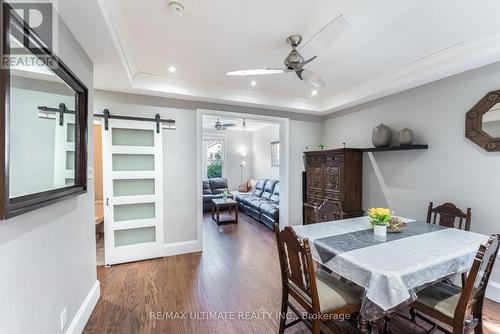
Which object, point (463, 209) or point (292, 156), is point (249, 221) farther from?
point (463, 209)

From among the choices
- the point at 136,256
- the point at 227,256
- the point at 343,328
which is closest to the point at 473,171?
the point at 343,328

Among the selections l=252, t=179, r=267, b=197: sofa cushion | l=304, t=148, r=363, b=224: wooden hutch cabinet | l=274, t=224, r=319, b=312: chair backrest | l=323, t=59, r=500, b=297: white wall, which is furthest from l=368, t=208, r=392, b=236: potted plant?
l=252, t=179, r=267, b=197: sofa cushion

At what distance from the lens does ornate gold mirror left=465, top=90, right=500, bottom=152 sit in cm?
241

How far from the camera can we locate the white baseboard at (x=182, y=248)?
3.59 meters

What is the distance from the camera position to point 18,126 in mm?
1169

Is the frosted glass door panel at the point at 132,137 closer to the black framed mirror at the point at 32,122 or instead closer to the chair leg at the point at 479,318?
the black framed mirror at the point at 32,122

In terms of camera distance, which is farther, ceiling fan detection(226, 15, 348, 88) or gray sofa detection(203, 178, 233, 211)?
gray sofa detection(203, 178, 233, 211)

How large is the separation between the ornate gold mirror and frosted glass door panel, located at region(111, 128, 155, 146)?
13.3 ft

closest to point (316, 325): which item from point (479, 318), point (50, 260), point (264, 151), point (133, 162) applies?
point (479, 318)

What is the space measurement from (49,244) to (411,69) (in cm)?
408

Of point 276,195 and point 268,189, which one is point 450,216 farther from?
point 268,189

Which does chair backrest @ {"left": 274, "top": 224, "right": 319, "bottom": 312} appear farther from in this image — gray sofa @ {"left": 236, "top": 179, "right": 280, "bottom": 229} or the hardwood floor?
gray sofa @ {"left": 236, "top": 179, "right": 280, "bottom": 229}

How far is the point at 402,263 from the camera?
1515mm

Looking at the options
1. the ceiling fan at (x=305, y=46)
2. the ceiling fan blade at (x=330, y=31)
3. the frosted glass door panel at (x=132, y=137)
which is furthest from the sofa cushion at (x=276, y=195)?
the ceiling fan blade at (x=330, y=31)
